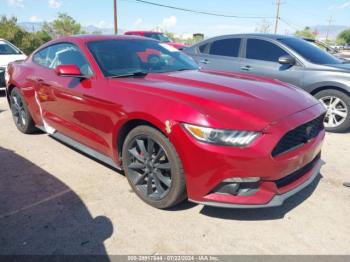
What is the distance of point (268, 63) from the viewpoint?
19.6 feet

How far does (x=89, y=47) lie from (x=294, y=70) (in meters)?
3.73

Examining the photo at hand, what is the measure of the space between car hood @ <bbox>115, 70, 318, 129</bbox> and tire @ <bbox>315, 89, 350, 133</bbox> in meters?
2.44

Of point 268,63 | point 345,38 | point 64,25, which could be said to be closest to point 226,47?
point 268,63

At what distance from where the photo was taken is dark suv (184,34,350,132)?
209 inches

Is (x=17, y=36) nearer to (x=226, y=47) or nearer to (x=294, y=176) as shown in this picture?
(x=226, y=47)

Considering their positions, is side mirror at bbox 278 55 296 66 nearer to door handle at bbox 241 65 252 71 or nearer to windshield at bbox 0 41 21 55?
door handle at bbox 241 65 252 71

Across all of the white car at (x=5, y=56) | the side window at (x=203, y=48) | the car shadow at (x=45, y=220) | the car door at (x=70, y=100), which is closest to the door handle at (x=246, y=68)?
the side window at (x=203, y=48)

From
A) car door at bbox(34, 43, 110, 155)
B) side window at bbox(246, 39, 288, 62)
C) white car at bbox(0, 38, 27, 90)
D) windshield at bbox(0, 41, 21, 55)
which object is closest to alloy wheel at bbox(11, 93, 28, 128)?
car door at bbox(34, 43, 110, 155)

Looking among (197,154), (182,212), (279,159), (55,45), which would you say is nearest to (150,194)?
(182,212)

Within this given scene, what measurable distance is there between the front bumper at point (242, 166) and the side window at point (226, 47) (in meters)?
4.08

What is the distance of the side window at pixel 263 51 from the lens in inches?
233

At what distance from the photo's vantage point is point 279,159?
2434 millimetres

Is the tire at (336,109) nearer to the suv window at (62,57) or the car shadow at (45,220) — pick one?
the suv window at (62,57)

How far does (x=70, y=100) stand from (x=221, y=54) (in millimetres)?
3954
